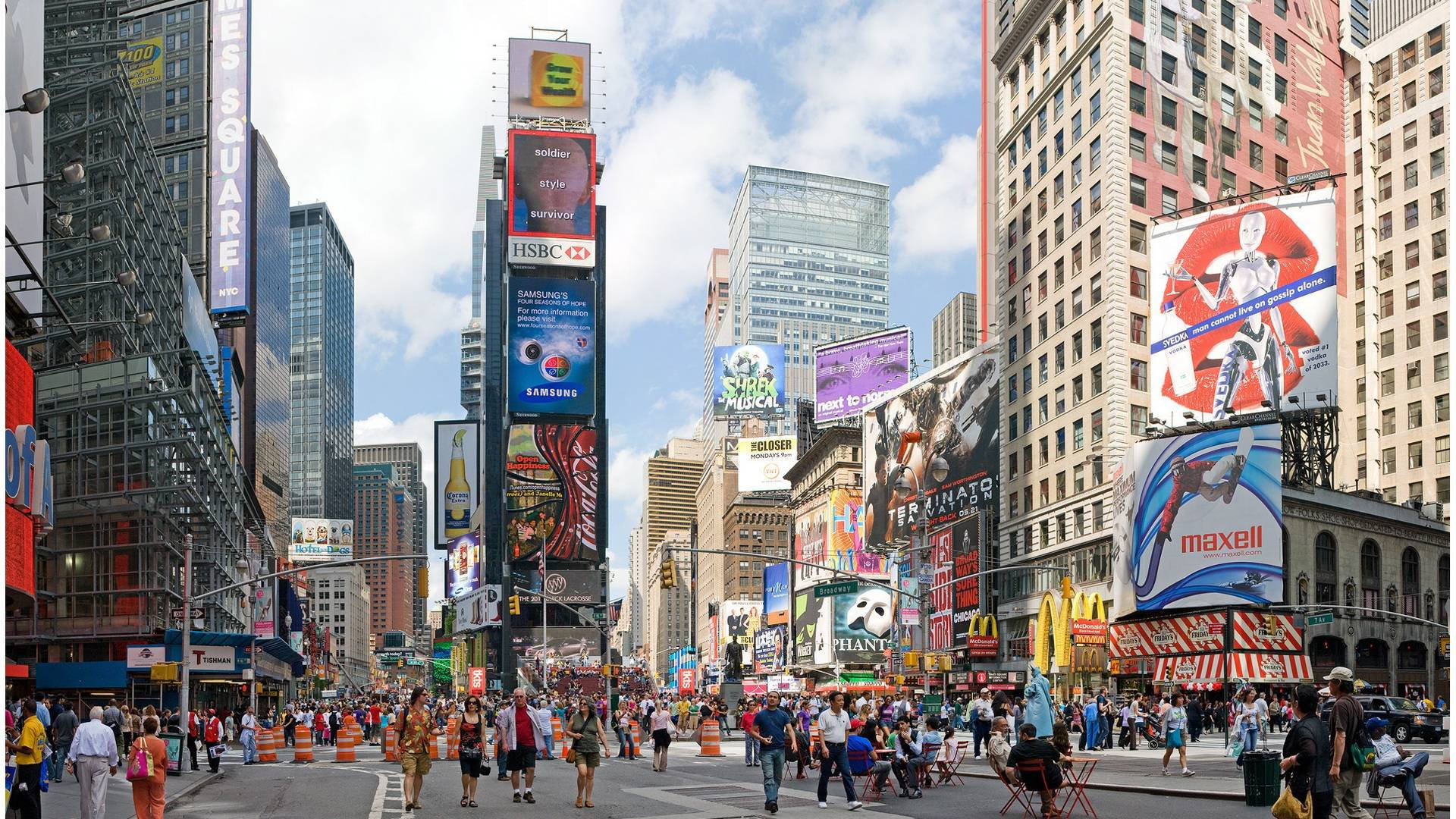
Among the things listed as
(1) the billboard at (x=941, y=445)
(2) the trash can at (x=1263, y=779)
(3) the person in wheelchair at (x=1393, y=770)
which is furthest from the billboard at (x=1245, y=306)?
(3) the person in wheelchair at (x=1393, y=770)

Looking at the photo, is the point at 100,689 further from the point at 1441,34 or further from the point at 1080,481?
the point at 1441,34

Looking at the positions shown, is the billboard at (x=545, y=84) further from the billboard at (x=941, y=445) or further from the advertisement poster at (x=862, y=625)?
the advertisement poster at (x=862, y=625)

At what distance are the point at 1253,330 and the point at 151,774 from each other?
2213 inches

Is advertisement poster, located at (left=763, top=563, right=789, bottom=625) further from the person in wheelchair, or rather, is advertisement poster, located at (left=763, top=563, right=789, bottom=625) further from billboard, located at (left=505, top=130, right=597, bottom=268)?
the person in wheelchair

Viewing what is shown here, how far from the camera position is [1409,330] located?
9294 centimetres

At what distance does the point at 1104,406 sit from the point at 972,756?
1576 inches

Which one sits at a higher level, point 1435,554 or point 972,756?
point 1435,554

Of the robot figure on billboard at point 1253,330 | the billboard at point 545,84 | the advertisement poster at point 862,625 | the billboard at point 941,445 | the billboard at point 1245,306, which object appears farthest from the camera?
the billboard at point 545,84

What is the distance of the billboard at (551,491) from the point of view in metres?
163

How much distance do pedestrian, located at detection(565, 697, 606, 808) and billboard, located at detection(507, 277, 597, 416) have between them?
135m

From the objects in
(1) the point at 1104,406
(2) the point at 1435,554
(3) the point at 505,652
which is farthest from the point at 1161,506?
(3) the point at 505,652

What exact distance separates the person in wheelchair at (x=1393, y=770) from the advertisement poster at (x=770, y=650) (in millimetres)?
128942

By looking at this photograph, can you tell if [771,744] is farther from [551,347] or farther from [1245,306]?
[551,347]

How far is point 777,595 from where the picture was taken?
158 m
